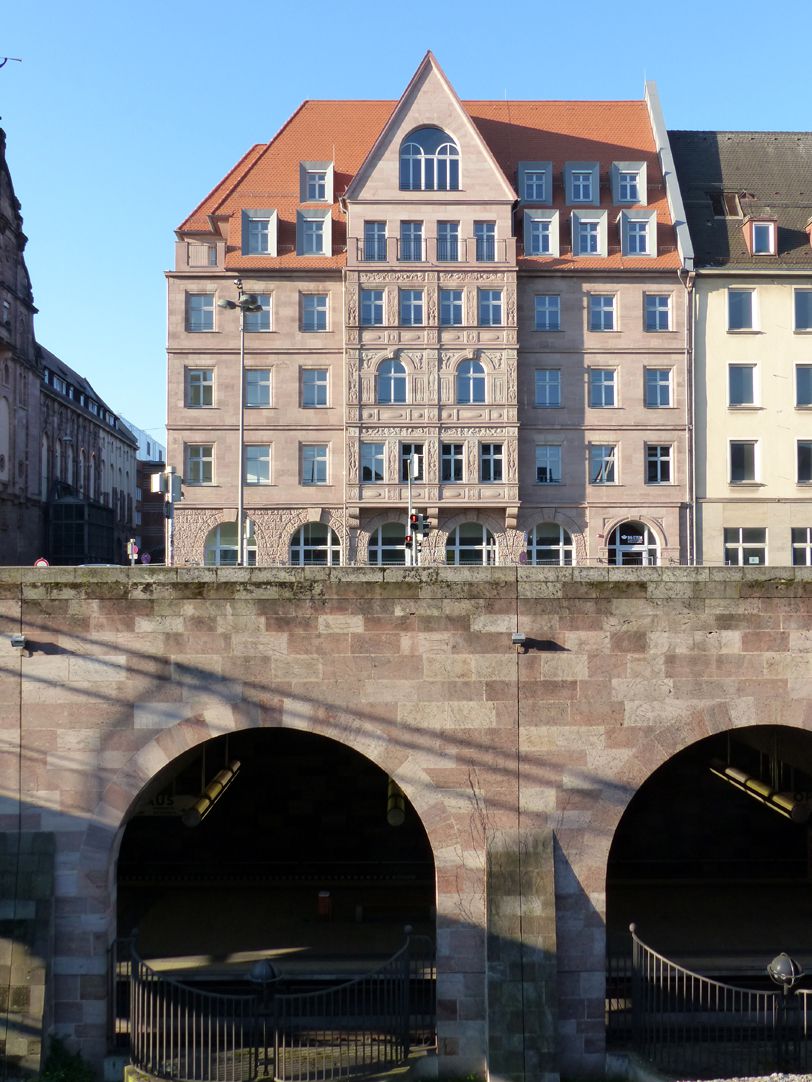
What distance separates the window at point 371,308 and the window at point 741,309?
14642mm

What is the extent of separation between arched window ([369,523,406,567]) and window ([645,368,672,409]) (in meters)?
11.6

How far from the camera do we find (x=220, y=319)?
141 ft

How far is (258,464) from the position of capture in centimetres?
4303

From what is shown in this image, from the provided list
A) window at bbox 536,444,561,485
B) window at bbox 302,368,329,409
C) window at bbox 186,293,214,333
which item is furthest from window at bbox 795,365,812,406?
window at bbox 186,293,214,333

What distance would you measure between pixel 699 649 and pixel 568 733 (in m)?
2.12

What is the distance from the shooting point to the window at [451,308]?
140 feet

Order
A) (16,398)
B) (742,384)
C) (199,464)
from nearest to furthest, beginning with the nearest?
(199,464)
(742,384)
(16,398)

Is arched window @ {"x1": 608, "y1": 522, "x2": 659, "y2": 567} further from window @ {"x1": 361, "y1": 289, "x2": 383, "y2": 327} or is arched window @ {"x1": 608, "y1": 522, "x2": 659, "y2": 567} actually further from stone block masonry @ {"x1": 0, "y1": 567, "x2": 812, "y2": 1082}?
stone block masonry @ {"x1": 0, "y1": 567, "x2": 812, "y2": 1082}

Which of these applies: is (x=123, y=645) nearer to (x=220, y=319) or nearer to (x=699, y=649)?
(x=699, y=649)

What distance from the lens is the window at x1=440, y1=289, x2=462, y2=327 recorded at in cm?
4256

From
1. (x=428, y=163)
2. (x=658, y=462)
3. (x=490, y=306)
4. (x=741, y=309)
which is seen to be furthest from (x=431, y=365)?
(x=741, y=309)

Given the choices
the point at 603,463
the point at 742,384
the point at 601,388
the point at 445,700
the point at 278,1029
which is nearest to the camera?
the point at 278,1029

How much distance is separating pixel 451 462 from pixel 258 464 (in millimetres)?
7897

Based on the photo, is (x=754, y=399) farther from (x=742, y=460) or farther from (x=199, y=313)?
(x=199, y=313)
